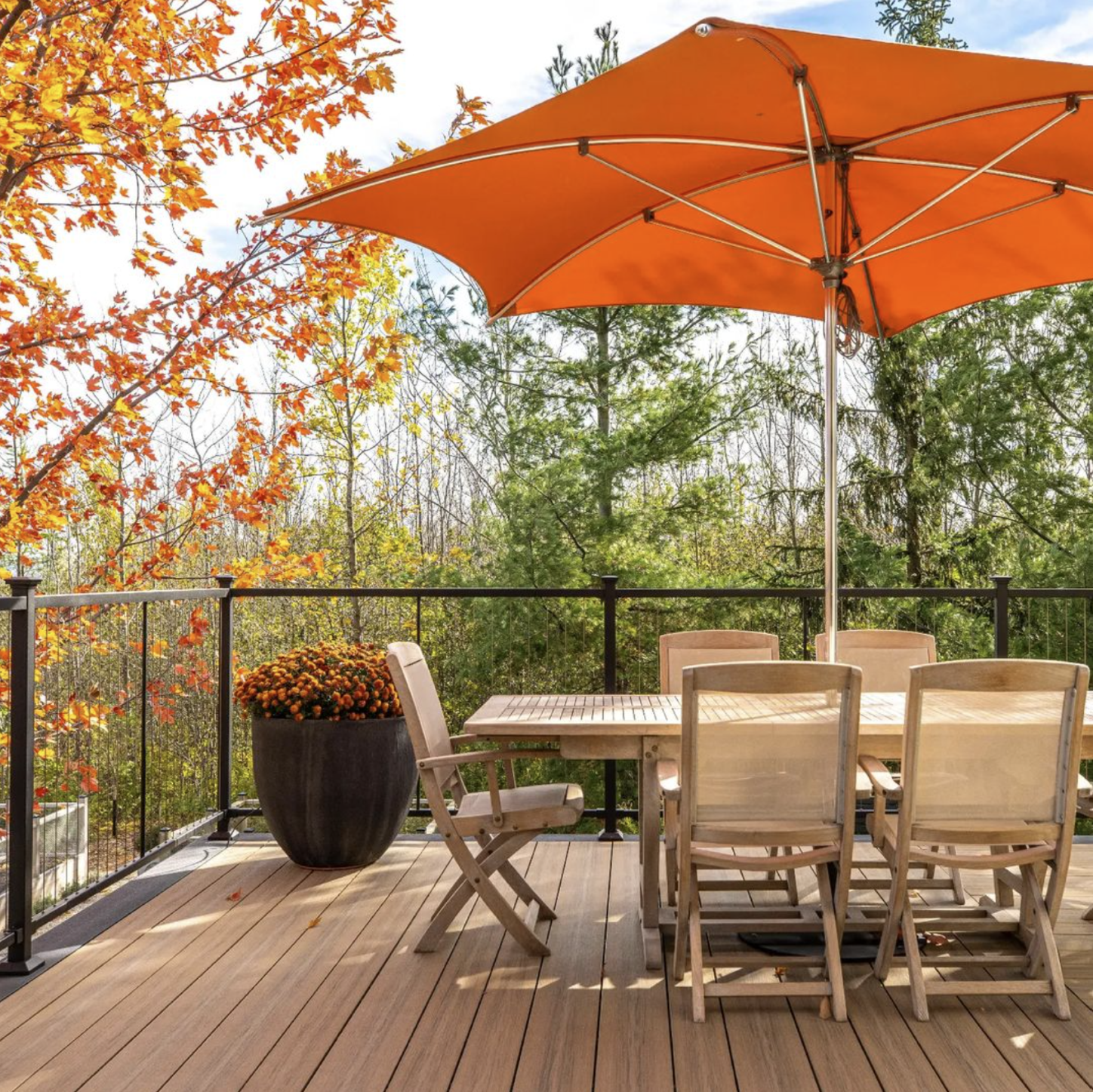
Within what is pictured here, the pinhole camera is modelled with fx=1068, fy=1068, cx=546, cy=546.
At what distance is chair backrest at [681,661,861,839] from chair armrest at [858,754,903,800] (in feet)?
0.84

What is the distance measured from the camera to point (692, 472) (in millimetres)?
11609

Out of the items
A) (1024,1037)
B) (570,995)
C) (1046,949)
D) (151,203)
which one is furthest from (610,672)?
(151,203)

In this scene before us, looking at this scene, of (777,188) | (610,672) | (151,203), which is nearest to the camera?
(777,188)

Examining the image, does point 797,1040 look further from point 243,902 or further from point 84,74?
point 84,74

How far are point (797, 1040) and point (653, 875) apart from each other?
81 centimetres

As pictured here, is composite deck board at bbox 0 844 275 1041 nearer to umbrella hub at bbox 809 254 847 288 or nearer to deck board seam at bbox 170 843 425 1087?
deck board seam at bbox 170 843 425 1087

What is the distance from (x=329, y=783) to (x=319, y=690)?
1.25ft

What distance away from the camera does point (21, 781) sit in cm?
328

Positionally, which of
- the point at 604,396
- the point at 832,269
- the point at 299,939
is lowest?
the point at 299,939

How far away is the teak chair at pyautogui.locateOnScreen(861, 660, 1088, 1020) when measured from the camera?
113 inches

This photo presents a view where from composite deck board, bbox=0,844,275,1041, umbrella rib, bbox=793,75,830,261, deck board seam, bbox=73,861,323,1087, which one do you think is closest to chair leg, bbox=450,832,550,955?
deck board seam, bbox=73,861,323,1087

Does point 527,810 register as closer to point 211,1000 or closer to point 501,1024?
point 501,1024

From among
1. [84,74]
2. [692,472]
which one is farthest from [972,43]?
[84,74]

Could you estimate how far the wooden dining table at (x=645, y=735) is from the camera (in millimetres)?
3168
